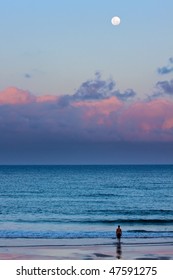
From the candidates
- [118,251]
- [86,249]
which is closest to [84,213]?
[86,249]

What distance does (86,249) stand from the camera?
3200cm

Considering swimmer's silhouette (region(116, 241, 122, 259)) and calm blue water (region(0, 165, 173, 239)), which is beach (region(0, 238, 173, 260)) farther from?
calm blue water (region(0, 165, 173, 239))

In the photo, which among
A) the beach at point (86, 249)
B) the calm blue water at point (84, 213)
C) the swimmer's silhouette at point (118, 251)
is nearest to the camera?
the beach at point (86, 249)

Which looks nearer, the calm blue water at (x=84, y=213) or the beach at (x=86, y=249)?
the beach at (x=86, y=249)

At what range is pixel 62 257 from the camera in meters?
29.2

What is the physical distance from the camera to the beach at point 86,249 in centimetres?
2931

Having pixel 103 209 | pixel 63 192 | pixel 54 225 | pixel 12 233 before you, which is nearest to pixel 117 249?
pixel 12 233

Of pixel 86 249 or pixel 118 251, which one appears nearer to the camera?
pixel 118 251

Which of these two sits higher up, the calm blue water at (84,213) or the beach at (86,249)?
the calm blue water at (84,213)

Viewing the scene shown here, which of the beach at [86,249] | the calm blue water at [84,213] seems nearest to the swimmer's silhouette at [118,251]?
the beach at [86,249]

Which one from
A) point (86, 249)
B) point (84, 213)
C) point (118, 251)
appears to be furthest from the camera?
point (84, 213)

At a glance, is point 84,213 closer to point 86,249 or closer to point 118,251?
point 86,249

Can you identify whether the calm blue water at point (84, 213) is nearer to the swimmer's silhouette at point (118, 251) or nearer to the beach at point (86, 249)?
the beach at point (86, 249)

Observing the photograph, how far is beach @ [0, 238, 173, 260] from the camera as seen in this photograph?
96.2 feet
